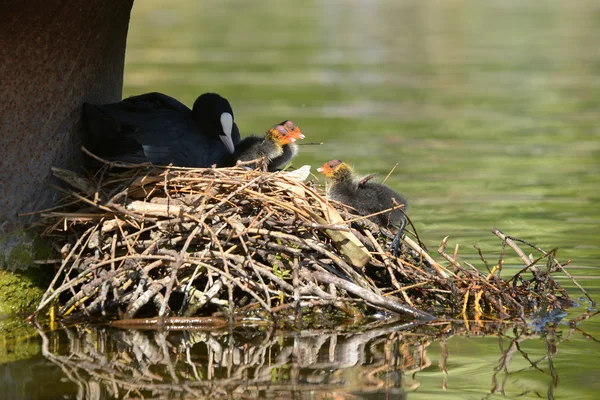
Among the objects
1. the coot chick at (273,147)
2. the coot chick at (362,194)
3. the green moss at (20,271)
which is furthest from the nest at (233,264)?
the coot chick at (273,147)

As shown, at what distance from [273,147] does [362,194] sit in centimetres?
70

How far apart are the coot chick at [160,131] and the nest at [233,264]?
0.20 metres

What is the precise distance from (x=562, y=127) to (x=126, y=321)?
379 inches

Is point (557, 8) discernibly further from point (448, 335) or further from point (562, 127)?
point (448, 335)

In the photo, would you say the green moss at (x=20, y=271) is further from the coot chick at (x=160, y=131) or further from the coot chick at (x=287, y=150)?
the coot chick at (x=287, y=150)

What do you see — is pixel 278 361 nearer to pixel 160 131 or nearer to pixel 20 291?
pixel 20 291

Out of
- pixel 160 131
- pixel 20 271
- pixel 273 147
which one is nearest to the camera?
pixel 20 271

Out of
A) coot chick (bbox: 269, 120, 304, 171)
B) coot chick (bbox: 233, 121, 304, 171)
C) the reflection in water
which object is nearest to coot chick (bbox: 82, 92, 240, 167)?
coot chick (bbox: 233, 121, 304, 171)

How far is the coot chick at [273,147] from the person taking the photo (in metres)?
6.84

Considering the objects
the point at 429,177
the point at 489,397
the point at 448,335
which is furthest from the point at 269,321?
the point at 429,177

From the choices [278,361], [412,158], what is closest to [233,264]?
[278,361]

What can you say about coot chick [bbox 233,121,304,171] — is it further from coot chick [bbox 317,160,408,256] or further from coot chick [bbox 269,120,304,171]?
coot chick [bbox 317,160,408,256]

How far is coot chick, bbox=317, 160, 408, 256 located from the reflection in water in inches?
37.1

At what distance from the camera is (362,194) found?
662cm
